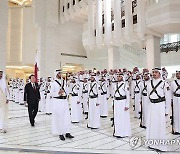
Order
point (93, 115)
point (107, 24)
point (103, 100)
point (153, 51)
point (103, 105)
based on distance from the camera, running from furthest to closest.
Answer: point (107, 24), point (153, 51), point (103, 100), point (103, 105), point (93, 115)

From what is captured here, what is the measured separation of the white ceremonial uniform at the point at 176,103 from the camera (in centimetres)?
647

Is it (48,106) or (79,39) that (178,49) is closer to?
(79,39)

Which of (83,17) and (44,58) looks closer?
(44,58)

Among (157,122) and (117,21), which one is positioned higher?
(117,21)

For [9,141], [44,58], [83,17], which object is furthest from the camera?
[83,17]

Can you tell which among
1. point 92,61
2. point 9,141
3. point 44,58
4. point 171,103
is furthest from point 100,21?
point 9,141

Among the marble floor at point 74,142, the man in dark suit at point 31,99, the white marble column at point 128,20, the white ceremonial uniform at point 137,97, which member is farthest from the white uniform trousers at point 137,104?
the white marble column at point 128,20

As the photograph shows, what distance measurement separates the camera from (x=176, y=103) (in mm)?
6562

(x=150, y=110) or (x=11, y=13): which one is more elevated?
(x=11, y=13)

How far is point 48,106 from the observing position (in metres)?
10.7

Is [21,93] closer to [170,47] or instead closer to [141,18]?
[141,18]

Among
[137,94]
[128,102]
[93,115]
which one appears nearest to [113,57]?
[137,94]

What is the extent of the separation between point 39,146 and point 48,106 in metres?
5.38

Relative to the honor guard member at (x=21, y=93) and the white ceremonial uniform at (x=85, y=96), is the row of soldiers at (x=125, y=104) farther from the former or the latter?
the honor guard member at (x=21, y=93)
